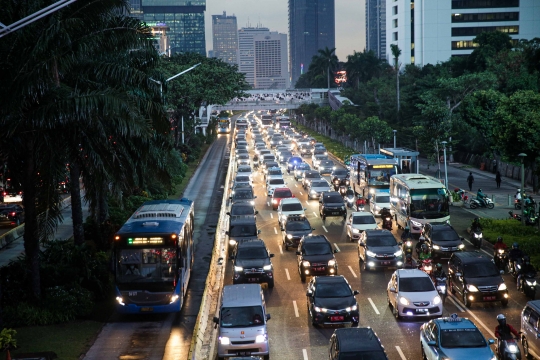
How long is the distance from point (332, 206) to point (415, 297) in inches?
897

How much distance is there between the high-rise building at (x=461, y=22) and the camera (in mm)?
135375

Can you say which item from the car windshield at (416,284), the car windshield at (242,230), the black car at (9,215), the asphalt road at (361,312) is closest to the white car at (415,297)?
the car windshield at (416,284)

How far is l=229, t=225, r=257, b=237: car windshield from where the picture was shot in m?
36.4

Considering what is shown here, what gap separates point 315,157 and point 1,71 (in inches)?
2390

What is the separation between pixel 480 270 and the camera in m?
26.1

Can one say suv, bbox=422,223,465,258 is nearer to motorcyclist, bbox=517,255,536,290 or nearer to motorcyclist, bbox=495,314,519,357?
motorcyclist, bbox=517,255,536,290

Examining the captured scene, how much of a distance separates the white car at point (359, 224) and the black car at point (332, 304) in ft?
46.8

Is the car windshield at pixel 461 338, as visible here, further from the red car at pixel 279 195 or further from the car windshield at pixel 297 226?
the red car at pixel 279 195

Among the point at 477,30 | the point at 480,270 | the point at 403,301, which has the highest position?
the point at 477,30

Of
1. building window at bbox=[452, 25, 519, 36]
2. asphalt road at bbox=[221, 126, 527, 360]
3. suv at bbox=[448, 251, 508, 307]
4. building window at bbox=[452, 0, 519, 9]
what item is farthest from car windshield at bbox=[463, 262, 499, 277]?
building window at bbox=[452, 25, 519, 36]

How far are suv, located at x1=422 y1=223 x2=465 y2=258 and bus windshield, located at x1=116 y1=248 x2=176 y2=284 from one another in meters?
13.5

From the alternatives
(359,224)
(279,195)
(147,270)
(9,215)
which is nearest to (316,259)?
(147,270)

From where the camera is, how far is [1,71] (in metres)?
22.3

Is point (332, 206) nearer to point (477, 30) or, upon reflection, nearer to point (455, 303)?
point (455, 303)
